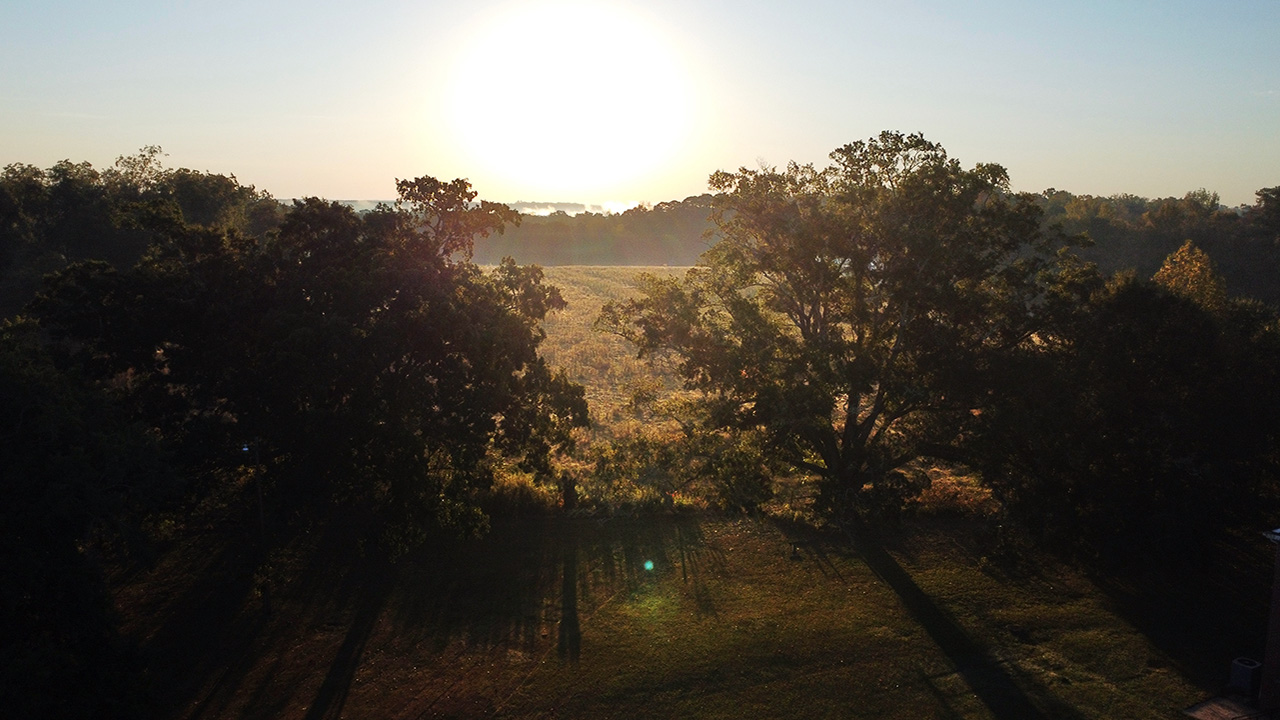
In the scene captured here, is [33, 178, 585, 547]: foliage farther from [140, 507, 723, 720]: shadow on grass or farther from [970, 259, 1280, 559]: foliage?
[970, 259, 1280, 559]: foliage

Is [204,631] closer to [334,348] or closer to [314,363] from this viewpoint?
[314,363]

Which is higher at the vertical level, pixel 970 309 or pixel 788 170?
pixel 788 170

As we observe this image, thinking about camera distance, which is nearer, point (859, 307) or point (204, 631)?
point (204, 631)

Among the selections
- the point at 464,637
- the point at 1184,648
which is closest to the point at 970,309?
the point at 1184,648

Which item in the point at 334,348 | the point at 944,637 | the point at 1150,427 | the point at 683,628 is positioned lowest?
the point at 683,628

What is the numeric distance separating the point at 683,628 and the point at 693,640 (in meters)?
0.66

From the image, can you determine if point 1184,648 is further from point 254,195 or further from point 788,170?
point 254,195

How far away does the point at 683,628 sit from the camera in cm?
1947

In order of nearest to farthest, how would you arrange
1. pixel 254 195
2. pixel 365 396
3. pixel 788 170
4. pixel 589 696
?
1. pixel 589 696
2. pixel 365 396
3. pixel 788 170
4. pixel 254 195

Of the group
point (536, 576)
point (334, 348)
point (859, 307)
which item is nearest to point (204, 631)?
point (334, 348)

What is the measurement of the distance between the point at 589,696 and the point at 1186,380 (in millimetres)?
16456

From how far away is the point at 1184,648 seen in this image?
17859 millimetres

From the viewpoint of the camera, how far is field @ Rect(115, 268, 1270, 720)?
16312 millimetres

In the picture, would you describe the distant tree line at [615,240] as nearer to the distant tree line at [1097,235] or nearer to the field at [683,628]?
the distant tree line at [1097,235]
